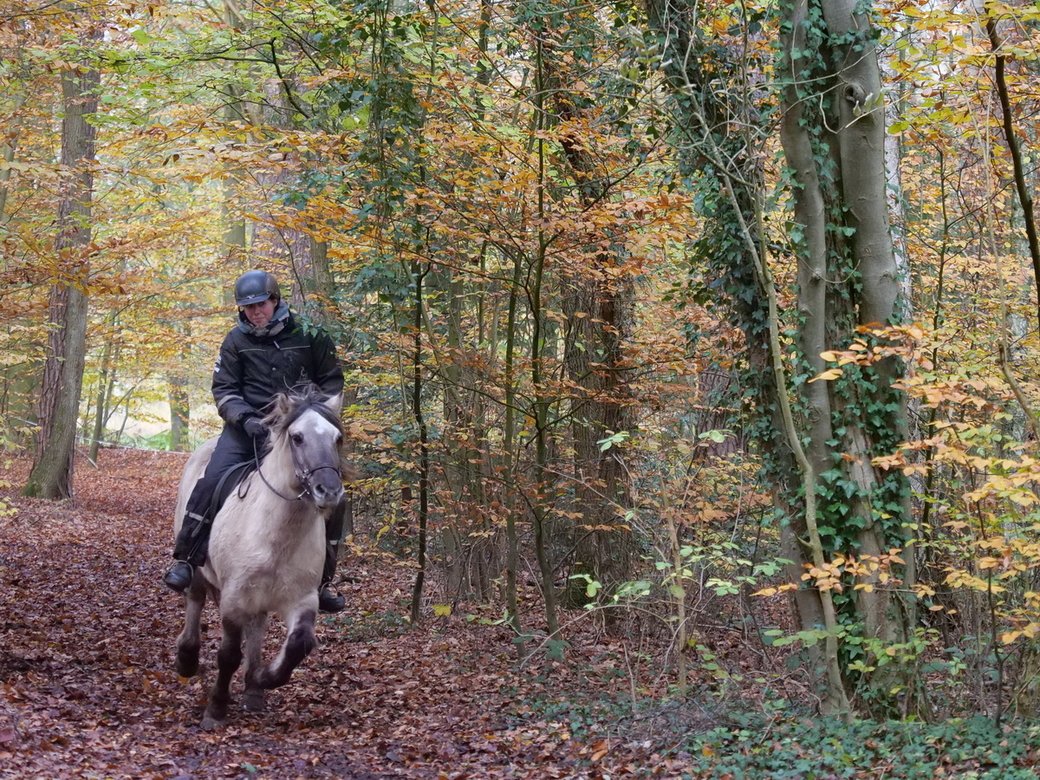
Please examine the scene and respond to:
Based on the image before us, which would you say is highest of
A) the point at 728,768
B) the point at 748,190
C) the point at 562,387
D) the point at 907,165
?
the point at 907,165

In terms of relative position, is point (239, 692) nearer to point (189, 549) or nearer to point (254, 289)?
point (189, 549)

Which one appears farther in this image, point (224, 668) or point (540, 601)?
point (540, 601)

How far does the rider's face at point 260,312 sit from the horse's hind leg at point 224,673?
2319mm

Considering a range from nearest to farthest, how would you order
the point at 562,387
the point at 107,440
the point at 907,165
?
the point at 562,387
the point at 907,165
the point at 107,440

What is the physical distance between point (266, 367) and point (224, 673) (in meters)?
2.37

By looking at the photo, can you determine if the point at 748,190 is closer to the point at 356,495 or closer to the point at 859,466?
the point at 859,466

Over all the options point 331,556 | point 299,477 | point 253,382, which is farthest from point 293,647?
point 253,382

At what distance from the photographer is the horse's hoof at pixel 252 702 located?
282 inches

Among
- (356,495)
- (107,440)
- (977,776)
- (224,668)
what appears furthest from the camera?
(107,440)

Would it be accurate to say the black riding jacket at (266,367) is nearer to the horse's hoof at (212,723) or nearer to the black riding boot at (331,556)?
the black riding boot at (331,556)

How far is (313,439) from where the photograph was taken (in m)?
6.22

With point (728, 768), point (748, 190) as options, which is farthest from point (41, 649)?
point (748, 190)

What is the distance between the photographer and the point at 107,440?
34.2 metres

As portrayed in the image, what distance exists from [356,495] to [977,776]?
1119cm
